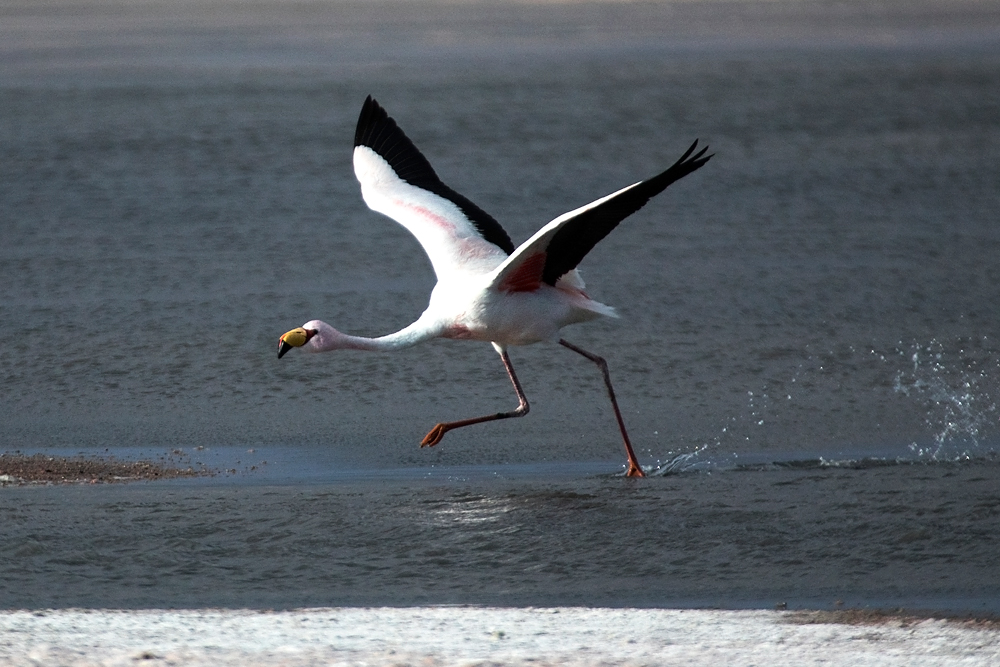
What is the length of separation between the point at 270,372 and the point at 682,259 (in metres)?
3.87

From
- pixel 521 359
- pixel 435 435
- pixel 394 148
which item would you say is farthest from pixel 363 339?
pixel 521 359

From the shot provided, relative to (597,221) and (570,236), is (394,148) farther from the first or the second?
(597,221)

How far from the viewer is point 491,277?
7.64 m

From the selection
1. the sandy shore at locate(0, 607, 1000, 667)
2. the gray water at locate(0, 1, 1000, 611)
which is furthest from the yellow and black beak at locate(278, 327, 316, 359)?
the sandy shore at locate(0, 607, 1000, 667)

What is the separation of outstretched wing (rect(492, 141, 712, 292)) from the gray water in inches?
35.2

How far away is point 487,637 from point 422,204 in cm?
418

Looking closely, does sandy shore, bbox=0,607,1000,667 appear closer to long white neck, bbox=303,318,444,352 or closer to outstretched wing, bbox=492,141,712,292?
outstretched wing, bbox=492,141,712,292

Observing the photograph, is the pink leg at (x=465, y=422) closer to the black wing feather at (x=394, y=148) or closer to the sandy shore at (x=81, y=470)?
the sandy shore at (x=81, y=470)

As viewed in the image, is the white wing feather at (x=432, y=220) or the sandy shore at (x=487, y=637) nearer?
the sandy shore at (x=487, y=637)

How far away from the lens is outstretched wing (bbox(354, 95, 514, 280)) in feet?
27.7

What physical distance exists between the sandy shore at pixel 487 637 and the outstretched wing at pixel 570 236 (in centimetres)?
196

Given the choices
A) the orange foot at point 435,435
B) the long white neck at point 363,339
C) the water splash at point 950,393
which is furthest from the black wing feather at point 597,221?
the water splash at point 950,393

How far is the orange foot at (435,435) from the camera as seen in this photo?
794 cm

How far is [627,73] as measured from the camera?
2383cm
